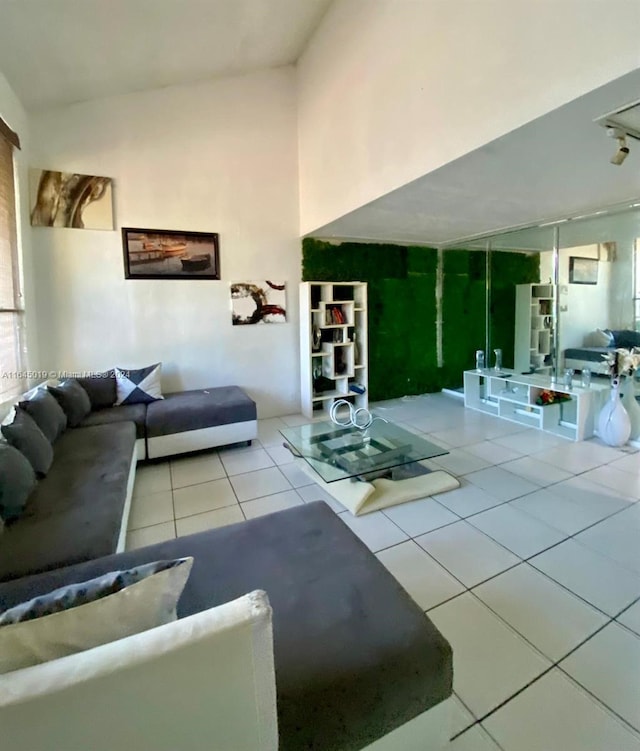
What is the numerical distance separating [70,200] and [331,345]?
2946 millimetres

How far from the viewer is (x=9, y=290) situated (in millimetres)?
2844

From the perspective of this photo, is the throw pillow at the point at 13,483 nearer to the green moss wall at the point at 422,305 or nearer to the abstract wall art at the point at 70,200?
the abstract wall art at the point at 70,200

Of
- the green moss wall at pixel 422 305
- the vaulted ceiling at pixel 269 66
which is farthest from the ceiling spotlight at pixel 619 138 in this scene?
the green moss wall at pixel 422 305

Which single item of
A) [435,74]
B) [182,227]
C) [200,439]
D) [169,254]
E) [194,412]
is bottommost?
[200,439]

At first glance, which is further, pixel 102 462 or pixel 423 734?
pixel 102 462

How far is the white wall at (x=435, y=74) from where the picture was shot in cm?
160

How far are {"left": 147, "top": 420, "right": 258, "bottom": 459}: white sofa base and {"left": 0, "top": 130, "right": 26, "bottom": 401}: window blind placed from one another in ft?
3.66

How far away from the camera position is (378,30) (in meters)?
2.72

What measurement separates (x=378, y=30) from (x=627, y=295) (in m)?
3.55

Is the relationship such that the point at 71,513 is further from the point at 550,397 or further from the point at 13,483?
the point at 550,397

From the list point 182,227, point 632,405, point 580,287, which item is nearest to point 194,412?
point 182,227

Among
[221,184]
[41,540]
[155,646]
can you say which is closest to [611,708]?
[155,646]

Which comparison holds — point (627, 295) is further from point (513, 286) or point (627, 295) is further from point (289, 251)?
point (289, 251)

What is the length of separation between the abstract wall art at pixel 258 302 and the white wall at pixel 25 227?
1.83 metres
